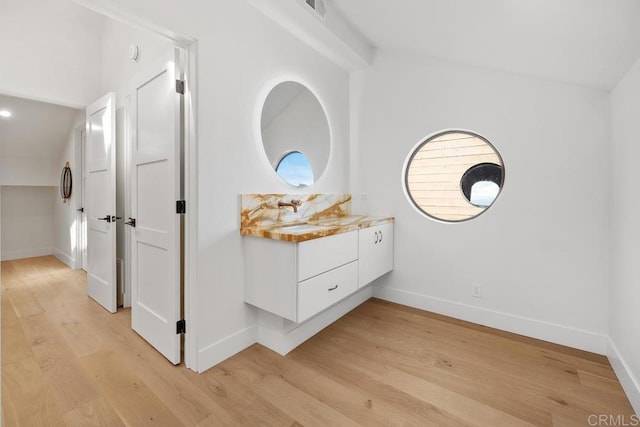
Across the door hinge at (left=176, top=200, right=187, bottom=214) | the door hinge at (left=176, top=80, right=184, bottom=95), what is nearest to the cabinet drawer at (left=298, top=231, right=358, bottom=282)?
the door hinge at (left=176, top=200, right=187, bottom=214)

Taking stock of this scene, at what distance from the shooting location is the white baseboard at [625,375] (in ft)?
4.95

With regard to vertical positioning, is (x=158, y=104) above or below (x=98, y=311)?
above

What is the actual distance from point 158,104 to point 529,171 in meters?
Answer: 2.83

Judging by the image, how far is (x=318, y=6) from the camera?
7.24 ft

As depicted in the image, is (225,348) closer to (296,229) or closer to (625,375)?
(296,229)

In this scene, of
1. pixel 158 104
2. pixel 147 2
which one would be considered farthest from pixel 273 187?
pixel 147 2

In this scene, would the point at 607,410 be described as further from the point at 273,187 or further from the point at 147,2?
the point at 147,2

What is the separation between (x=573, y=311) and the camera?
2166 millimetres

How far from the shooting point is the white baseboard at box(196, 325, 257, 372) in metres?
1.85

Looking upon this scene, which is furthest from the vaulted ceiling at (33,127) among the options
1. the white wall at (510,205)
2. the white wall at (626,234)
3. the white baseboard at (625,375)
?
the white baseboard at (625,375)

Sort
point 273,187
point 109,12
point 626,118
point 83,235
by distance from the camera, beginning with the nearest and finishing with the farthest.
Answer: point 109,12 → point 626,118 → point 273,187 → point 83,235

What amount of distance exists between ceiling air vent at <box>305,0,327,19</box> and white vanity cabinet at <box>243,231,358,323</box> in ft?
5.61

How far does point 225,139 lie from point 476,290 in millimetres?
2422

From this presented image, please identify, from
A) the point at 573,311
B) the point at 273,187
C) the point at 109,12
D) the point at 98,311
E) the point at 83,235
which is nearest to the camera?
the point at 109,12
